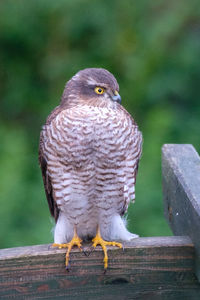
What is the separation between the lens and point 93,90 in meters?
2.80

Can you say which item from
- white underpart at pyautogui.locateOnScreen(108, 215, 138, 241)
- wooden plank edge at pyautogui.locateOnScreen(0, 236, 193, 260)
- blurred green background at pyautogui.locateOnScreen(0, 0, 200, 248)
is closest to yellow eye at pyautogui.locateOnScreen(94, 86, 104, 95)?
white underpart at pyautogui.locateOnScreen(108, 215, 138, 241)

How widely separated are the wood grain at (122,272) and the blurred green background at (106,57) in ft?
9.57

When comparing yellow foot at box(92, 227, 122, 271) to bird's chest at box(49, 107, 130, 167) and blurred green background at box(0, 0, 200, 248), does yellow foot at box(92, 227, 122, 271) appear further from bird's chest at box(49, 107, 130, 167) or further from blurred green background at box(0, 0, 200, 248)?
blurred green background at box(0, 0, 200, 248)

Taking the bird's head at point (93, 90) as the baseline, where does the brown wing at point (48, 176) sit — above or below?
below

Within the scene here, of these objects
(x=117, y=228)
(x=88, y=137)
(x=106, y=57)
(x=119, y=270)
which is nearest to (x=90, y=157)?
(x=88, y=137)

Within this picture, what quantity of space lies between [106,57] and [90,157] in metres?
3.22

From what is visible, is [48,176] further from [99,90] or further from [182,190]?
[182,190]

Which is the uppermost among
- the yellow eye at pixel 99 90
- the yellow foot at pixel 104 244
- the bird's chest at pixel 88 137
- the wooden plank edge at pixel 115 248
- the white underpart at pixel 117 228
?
the yellow eye at pixel 99 90

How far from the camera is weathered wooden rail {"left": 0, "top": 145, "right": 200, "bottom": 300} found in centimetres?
212

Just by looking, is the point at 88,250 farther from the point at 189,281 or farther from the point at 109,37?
the point at 109,37

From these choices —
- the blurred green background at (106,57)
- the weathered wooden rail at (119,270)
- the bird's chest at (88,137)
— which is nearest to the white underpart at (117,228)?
the bird's chest at (88,137)

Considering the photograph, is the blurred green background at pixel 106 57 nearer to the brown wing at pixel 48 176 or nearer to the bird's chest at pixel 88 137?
the brown wing at pixel 48 176

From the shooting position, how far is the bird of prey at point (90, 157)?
2.61 m

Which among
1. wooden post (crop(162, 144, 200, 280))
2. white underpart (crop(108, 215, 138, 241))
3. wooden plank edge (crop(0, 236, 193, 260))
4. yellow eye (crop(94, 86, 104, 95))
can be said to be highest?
yellow eye (crop(94, 86, 104, 95))
